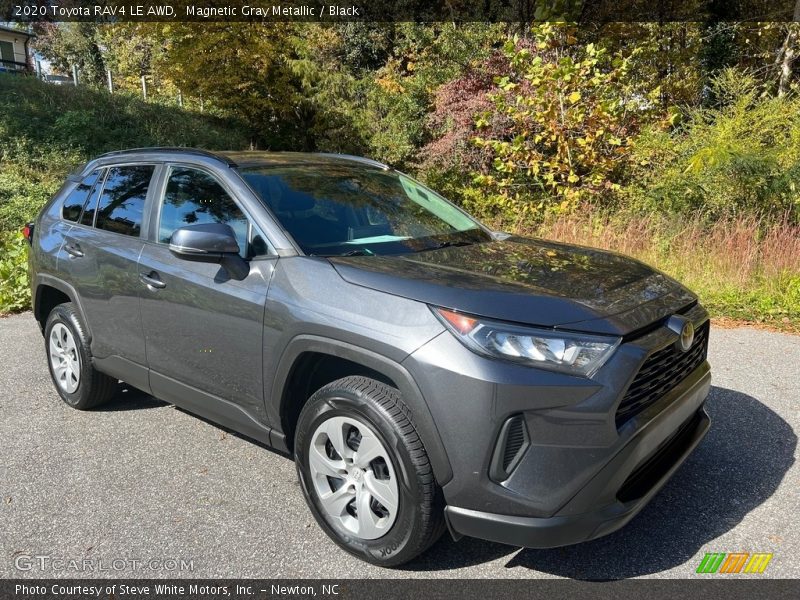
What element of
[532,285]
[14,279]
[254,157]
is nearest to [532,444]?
[532,285]

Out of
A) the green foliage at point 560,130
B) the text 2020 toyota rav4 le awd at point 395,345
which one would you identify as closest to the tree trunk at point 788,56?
the green foliage at point 560,130

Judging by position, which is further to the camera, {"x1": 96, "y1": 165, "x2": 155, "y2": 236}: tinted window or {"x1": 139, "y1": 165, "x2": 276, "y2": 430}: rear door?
{"x1": 96, "y1": 165, "x2": 155, "y2": 236}: tinted window

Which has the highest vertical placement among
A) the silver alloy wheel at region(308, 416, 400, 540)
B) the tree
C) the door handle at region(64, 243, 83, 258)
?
the tree

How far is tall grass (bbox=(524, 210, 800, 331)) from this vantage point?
7008 millimetres

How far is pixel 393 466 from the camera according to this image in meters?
2.56

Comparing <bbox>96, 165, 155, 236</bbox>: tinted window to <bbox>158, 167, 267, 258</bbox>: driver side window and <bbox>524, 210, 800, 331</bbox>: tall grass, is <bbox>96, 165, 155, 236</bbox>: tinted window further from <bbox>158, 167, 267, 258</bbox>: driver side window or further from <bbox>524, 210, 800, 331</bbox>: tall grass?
<bbox>524, 210, 800, 331</bbox>: tall grass

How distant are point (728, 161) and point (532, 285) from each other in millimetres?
7430

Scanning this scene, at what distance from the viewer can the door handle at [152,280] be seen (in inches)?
139

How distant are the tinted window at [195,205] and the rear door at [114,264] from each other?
8.3 inches

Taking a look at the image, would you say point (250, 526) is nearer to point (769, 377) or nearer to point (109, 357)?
point (109, 357)

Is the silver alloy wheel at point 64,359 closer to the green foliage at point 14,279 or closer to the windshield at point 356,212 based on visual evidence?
the windshield at point 356,212

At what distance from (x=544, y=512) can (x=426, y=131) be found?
17140 mm

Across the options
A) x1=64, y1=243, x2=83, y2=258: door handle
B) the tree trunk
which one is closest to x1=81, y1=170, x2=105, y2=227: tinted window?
x1=64, y1=243, x2=83, y2=258: door handle

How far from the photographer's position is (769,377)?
5.03m
